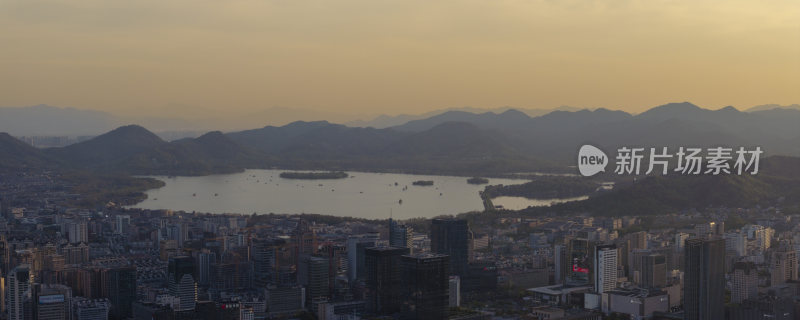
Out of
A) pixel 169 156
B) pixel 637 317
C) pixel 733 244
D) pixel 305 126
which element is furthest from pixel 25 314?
pixel 305 126

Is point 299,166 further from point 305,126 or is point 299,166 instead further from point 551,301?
point 551,301

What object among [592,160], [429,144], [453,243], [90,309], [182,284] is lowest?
[90,309]

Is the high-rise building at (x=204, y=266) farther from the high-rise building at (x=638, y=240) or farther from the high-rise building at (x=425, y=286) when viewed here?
the high-rise building at (x=638, y=240)

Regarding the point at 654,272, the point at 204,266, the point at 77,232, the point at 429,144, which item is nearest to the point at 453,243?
the point at 654,272

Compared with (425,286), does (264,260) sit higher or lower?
lower

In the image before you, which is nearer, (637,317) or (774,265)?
(637,317)

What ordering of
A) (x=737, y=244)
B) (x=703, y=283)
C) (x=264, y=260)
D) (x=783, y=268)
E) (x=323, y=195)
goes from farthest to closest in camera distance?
(x=323, y=195) → (x=737, y=244) → (x=264, y=260) → (x=783, y=268) → (x=703, y=283)

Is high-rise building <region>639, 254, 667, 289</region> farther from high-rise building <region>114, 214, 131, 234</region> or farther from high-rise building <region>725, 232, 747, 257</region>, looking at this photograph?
high-rise building <region>114, 214, 131, 234</region>

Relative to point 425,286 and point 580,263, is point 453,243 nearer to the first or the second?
point 580,263
